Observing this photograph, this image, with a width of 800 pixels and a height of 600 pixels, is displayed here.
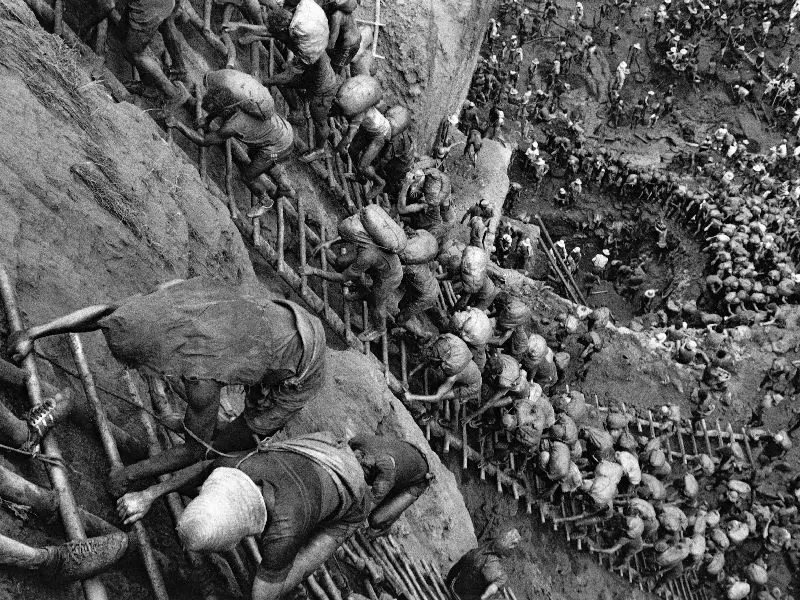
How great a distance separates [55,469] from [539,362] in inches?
360

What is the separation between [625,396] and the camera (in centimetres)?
1551

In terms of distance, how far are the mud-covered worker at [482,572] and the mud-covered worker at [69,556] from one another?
453 centimetres

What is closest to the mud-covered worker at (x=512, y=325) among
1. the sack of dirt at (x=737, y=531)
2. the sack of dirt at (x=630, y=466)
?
the sack of dirt at (x=630, y=466)

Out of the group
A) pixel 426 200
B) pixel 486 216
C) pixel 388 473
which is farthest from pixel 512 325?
pixel 388 473

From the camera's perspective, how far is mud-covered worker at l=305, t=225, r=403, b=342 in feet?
29.2

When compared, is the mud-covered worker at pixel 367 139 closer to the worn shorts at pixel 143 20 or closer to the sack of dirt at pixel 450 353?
the sack of dirt at pixel 450 353

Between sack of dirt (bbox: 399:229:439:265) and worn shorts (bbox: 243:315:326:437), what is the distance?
438 centimetres

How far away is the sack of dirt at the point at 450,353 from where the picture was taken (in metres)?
9.54

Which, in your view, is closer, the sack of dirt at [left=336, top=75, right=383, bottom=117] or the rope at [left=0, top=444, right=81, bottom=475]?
the rope at [left=0, top=444, right=81, bottom=475]

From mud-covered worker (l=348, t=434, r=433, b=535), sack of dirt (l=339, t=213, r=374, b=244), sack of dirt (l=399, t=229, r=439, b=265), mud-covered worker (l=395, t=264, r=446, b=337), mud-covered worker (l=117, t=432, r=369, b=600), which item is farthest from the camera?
mud-covered worker (l=395, t=264, r=446, b=337)

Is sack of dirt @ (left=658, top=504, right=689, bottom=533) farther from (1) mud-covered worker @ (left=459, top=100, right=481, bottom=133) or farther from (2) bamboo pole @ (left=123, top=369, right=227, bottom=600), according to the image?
(1) mud-covered worker @ (left=459, top=100, right=481, bottom=133)

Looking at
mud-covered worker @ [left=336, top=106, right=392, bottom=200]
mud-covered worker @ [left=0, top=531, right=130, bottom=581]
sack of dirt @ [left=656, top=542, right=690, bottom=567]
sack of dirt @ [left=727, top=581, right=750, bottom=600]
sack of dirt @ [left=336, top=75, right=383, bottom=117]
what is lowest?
sack of dirt @ [left=727, top=581, right=750, bottom=600]

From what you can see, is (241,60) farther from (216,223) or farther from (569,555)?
(569,555)

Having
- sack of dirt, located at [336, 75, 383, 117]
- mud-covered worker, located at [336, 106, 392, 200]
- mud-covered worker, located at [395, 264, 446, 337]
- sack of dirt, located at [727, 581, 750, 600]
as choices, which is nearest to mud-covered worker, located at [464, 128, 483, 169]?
mud-covered worker, located at [336, 106, 392, 200]
